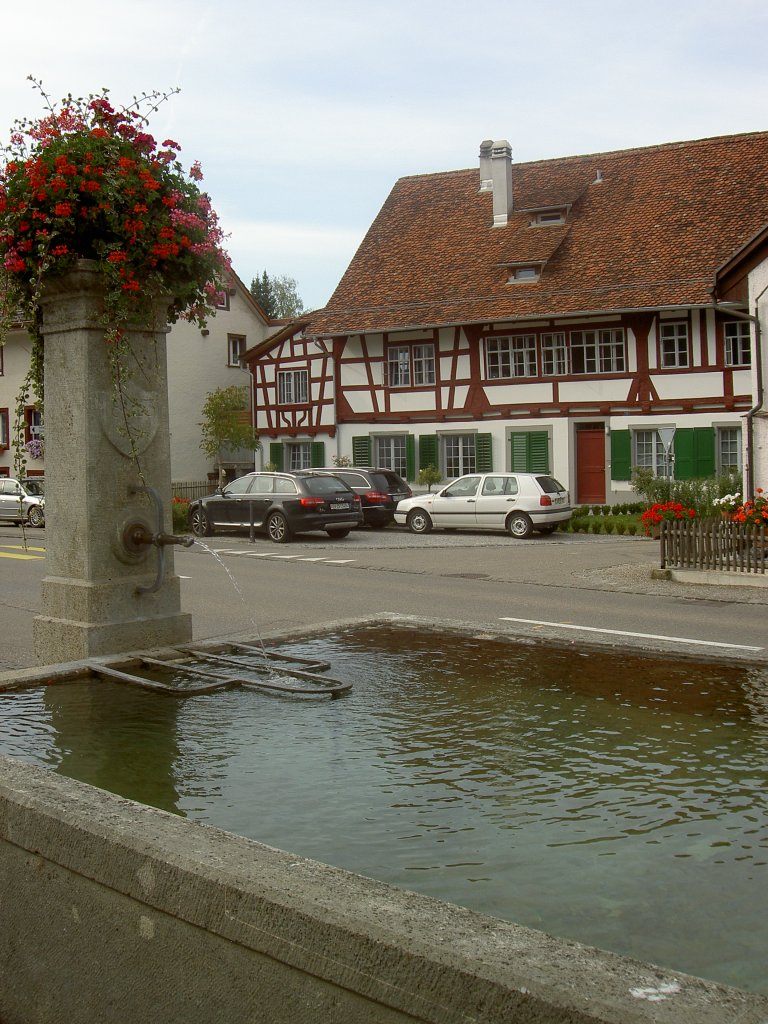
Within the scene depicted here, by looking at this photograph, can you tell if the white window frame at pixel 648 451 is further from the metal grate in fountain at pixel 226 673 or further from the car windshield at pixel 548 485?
the metal grate in fountain at pixel 226 673

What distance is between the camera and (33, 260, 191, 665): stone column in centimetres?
625

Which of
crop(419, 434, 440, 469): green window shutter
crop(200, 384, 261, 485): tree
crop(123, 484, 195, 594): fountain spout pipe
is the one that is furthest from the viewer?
crop(200, 384, 261, 485): tree

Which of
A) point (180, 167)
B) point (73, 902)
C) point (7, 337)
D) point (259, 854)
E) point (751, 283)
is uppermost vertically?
point (751, 283)

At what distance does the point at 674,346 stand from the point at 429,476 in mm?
8191

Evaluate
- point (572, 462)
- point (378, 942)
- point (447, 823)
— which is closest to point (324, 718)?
point (447, 823)

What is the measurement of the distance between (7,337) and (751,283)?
19.4 meters

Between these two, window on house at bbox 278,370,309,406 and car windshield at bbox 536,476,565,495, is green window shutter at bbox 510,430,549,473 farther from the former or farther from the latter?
window on house at bbox 278,370,309,406

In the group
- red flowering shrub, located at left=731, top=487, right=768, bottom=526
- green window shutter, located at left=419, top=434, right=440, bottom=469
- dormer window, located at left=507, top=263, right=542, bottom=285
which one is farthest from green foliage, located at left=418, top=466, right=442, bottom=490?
red flowering shrub, located at left=731, top=487, right=768, bottom=526

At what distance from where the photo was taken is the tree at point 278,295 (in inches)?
3498

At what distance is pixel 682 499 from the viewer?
2600cm

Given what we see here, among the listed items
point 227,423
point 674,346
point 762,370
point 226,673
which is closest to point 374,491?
point 674,346

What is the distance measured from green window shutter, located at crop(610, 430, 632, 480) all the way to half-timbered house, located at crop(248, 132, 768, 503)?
0.14 feet

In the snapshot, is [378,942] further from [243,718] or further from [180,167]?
[180,167]

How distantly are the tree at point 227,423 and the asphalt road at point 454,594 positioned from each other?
694 inches
